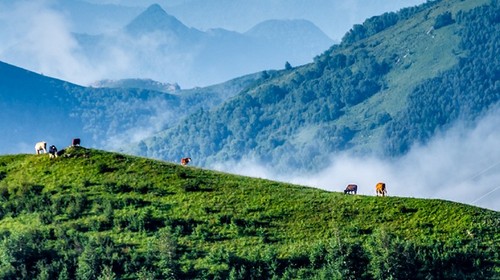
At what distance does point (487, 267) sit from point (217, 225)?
84.7 ft

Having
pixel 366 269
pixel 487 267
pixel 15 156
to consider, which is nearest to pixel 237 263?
pixel 366 269

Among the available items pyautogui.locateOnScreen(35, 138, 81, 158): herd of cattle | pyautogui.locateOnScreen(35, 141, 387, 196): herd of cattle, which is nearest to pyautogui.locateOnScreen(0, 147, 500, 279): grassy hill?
pyautogui.locateOnScreen(35, 138, 81, 158): herd of cattle

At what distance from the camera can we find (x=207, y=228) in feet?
271

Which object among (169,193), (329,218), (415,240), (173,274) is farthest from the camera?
(169,193)

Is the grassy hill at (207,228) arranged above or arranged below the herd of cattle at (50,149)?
below

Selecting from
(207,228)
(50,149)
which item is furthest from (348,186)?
(50,149)

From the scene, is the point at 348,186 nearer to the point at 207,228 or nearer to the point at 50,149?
the point at 207,228

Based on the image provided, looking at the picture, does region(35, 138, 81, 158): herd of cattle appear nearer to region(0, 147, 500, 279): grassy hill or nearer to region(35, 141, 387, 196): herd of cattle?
region(35, 141, 387, 196): herd of cattle

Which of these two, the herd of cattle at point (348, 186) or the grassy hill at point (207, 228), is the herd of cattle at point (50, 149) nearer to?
the herd of cattle at point (348, 186)

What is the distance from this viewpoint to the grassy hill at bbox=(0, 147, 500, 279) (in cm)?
7350

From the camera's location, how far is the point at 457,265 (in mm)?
75125

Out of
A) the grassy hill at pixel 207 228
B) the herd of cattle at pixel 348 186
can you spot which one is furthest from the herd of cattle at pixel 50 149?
the grassy hill at pixel 207 228

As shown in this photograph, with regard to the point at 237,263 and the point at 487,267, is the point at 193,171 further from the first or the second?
the point at 487,267

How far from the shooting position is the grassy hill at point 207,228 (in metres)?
73.5
